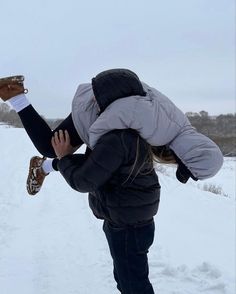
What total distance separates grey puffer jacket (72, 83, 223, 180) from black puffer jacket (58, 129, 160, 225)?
61 millimetres

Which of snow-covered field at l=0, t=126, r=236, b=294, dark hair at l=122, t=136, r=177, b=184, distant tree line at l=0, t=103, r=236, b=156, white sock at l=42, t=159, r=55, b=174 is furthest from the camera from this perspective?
distant tree line at l=0, t=103, r=236, b=156

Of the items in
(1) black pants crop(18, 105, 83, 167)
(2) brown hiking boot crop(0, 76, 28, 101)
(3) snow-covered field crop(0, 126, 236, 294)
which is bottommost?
(3) snow-covered field crop(0, 126, 236, 294)

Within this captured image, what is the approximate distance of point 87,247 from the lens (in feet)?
14.5

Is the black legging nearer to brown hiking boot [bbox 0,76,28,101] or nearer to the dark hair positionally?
brown hiking boot [bbox 0,76,28,101]

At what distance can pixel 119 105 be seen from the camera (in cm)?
221

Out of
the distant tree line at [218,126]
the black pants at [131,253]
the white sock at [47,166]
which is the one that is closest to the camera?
the black pants at [131,253]

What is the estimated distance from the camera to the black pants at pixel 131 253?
243cm

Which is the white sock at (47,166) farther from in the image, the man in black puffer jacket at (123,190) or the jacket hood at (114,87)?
the jacket hood at (114,87)

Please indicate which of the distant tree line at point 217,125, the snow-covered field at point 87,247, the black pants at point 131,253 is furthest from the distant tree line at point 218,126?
the black pants at point 131,253

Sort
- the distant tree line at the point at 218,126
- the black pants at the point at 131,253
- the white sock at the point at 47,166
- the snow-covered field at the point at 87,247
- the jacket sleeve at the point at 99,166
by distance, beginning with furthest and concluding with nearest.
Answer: the distant tree line at the point at 218,126 < the snow-covered field at the point at 87,247 < the white sock at the point at 47,166 < the black pants at the point at 131,253 < the jacket sleeve at the point at 99,166

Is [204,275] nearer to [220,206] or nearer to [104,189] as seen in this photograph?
[104,189]

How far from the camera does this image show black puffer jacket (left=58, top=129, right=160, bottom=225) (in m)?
2.19

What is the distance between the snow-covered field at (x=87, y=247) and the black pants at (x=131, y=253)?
0.98m

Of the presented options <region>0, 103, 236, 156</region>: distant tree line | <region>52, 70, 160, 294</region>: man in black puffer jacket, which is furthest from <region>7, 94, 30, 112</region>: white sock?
<region>0, 103, 236, 156</region>: distant tree line
